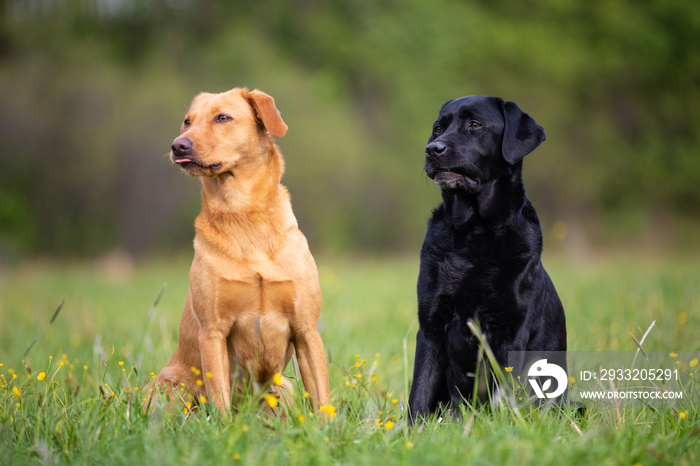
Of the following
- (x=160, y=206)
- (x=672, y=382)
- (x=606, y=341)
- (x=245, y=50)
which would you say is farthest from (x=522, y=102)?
(x=672, y=382)

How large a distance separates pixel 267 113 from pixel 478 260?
4.45 feet

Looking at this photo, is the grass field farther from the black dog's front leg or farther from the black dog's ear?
the black dog's ear

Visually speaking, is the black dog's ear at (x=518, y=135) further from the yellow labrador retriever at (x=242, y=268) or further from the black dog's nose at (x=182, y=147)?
the black dog's nose at (x=182, y=147)

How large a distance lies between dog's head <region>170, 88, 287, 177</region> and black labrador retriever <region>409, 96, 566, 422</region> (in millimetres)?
916

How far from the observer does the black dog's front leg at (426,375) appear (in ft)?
9.91

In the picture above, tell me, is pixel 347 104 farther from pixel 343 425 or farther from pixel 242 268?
pixel 343 425

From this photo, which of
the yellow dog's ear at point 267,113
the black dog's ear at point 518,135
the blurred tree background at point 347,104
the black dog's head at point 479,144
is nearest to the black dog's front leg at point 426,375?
the black dog's head at point 479,144

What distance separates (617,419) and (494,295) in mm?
756

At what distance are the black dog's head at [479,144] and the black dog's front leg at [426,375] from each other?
819mm

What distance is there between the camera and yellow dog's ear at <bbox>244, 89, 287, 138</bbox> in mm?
3303

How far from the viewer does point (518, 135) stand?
3.20 metres

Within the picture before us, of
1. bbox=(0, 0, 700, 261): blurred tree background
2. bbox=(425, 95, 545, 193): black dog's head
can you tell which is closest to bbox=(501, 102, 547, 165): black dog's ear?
bbox=(425, 95, 545, 193): black dog's head

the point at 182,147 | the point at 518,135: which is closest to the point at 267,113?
the point at 182,147

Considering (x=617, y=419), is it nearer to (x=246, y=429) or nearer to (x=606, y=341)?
(x=246, y=429)
